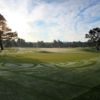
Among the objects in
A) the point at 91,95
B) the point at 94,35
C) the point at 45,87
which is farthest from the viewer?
the point at 94,35

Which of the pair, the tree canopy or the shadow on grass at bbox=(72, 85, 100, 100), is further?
the tree canopy

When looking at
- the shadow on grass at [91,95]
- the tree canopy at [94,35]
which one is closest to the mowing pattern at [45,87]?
the shadow on grass at [91,95]

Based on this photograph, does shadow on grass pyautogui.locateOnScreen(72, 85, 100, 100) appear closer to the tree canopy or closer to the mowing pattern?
the mowing pattern

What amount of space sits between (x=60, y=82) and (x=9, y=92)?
3.84 metres

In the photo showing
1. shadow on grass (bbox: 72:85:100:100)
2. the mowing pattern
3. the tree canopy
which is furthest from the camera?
the tree canopy

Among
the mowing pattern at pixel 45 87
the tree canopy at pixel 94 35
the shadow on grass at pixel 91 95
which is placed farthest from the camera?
the tree canopy at pixel 94 35

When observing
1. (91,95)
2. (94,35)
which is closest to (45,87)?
(91,95)

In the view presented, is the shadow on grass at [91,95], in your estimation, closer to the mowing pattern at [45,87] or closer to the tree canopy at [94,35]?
the mowing pattern at [45,87]

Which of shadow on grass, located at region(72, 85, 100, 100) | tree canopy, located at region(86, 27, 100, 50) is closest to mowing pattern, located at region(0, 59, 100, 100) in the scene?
shadow on grass, located at region(72, 85, 100, 100)

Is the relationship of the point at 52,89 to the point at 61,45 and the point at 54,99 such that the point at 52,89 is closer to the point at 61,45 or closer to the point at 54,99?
the point at 54,99

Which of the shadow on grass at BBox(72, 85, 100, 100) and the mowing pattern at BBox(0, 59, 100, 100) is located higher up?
the mowing pattern at BBox(0, 59, 100, 100)

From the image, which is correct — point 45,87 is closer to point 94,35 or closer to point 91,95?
point 91,95

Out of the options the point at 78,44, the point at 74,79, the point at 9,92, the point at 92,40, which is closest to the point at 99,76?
the point at 74,79

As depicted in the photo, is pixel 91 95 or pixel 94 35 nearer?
pixel 91 95
